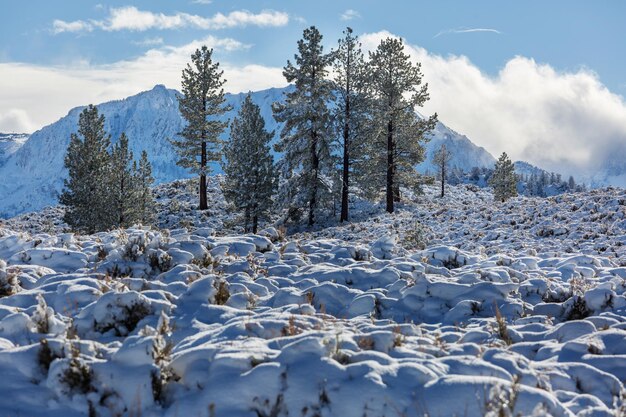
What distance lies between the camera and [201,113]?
35938mm

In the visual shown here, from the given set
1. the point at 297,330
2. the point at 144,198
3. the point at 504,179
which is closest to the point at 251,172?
the point at 144,198

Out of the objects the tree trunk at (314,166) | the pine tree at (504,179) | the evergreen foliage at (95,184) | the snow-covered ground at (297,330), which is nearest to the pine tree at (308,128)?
the tree trunk at (314,166)

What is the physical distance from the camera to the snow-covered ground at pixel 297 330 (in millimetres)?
3477

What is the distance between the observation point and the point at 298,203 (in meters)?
29.2

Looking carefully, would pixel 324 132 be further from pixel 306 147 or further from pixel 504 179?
pixel 504 179

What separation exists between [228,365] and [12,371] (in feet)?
6.21

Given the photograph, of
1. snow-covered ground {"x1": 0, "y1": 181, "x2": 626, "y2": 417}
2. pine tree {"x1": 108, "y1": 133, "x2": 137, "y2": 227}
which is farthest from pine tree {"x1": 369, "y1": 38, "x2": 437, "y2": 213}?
snow-covered ground {"x1": 0, "y1": 181, "x2": 626, "y2": 417}

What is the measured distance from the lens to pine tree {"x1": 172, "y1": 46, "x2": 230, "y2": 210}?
117 ft

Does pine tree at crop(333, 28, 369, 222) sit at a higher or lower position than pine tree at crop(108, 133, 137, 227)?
higher

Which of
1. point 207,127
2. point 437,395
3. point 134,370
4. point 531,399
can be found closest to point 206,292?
point 134,370

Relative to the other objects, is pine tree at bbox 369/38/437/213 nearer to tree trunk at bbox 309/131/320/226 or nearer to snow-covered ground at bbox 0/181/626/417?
tree trunk at bbox 309/131/320/226

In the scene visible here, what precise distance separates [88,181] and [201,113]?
11.0 metres

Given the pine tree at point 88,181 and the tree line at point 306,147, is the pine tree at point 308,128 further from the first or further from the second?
the pine tree at point 88,181

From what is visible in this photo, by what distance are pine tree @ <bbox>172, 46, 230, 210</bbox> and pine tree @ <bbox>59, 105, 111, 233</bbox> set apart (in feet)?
23.8
